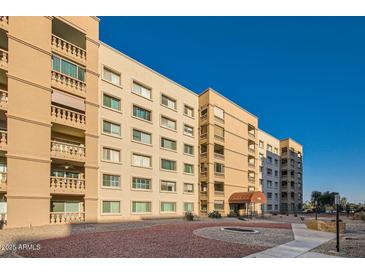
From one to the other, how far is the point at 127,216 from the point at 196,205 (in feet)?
41.8

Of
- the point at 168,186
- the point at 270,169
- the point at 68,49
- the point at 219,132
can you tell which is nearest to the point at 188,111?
the point at 219,132

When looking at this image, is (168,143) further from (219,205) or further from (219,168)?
(219,205)

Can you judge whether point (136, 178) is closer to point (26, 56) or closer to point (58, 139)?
point (58, 139)

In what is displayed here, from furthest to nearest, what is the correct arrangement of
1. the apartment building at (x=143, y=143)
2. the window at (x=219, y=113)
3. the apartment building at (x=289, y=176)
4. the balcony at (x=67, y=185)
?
the apartment building at (x=289, y=176), the window at (x=219, y=113), the apartment building at (x=143, y=143), the balcony at (x=67, y=185)

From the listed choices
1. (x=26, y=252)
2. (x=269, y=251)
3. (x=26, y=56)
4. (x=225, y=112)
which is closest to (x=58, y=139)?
(x=26, y=56)

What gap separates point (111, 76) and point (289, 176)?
54.2m

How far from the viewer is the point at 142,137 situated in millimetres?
32969

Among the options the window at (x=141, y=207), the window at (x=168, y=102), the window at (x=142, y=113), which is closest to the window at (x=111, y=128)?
the window at (x=142, y=113)

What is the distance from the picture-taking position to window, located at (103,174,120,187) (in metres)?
28.1

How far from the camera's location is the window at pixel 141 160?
31.8m

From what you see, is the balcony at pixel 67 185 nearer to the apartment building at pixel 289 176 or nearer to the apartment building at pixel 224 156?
the apartment building at pixel 224 156

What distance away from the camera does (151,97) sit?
113 ft

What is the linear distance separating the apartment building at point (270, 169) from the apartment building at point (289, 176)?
5.81 ft

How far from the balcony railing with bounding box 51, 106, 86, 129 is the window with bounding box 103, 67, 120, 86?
5.93 meters
